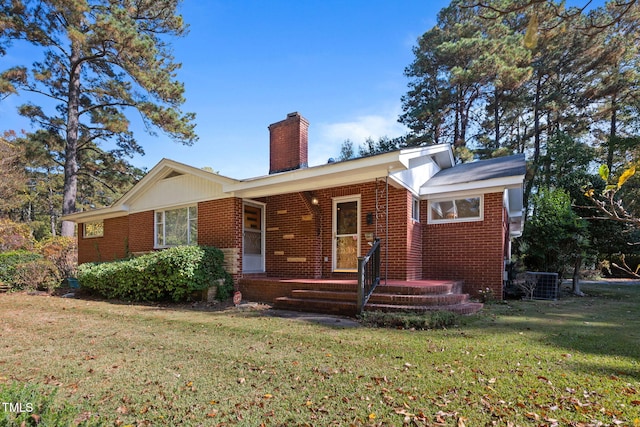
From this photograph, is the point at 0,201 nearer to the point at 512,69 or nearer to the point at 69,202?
the point at 69,202

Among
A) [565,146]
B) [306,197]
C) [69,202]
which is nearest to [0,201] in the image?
[69,202]

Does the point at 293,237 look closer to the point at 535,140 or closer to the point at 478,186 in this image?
the point at 478,186

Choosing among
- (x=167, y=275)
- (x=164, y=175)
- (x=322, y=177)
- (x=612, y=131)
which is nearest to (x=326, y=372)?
(x=322, y=177)

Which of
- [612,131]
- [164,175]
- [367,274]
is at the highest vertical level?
[612,131]

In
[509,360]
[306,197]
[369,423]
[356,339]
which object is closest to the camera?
[369,423]

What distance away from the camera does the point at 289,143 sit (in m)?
11.6

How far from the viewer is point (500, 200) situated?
28.0 ft

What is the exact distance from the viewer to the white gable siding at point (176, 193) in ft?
33.1

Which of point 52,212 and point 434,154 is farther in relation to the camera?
point 52,212

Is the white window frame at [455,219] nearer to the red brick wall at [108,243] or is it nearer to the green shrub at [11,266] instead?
the red brick wall at [108,243]

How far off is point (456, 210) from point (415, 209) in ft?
3.71

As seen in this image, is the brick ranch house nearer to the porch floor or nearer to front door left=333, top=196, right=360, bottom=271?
front door left=333, top=196, right=360, bottom=271

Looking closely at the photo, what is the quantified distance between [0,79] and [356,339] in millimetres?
20735

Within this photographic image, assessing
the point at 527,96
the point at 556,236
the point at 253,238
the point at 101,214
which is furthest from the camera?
the point at 527,96
